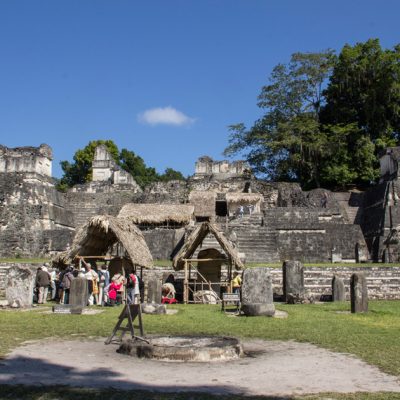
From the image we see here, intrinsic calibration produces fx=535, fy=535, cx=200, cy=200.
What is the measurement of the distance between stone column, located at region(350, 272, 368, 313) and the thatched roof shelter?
751 inches

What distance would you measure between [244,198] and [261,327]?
24.4 metres

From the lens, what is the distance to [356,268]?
18266 mm

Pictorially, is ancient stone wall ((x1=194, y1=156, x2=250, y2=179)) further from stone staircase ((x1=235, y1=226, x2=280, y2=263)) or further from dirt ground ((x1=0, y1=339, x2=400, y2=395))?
dirt ground ((x1=0, y1=339, x2=400, y2=395))

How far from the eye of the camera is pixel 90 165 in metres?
56.2

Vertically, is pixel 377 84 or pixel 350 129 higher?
pixel 377 84

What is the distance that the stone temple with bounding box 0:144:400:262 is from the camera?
24484 millimetres

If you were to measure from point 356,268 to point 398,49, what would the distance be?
22231mm

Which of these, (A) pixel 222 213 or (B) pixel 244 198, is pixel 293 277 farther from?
(A) pixel 222 213

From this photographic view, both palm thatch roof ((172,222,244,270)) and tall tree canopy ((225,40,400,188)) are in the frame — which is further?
tall tree canopy ((225,40,400,188))

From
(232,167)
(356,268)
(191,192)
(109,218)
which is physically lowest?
(356,268)

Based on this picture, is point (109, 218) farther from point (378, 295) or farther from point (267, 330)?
point (378, 295)

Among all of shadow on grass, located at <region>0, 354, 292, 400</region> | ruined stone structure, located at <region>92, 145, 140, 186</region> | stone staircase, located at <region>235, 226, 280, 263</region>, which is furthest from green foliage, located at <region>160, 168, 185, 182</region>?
shadow on grass, located at <region>0, 354, 292, 400</region>

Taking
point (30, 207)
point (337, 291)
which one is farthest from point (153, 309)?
point (30, 207)

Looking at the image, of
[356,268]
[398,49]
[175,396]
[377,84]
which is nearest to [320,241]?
[356,268]
